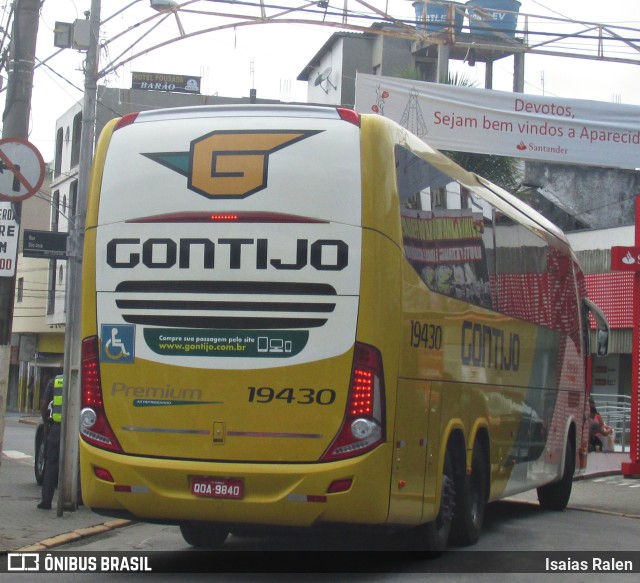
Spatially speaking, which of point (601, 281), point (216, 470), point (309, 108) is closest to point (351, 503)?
point (216, 470)

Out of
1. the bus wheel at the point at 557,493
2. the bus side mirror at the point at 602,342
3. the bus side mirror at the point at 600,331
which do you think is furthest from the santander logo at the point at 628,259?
the bus wheel at the point at 557,493

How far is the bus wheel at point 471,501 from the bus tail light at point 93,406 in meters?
3.52

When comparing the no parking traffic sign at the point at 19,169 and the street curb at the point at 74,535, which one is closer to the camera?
the street curb at the point at 74,535

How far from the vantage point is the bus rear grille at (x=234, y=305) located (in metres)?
8.44

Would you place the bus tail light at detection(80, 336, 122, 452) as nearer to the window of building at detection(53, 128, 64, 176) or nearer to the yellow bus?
the yellow bus

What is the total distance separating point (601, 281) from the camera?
30.4 metres

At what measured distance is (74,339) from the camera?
499 inches

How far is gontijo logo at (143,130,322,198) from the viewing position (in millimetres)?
8688

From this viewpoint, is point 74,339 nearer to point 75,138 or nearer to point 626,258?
point 626,258

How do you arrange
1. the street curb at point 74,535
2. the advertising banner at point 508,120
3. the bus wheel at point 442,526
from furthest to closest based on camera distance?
the advertising banner at point 508,120
the street curb at point 74,535
the bus wheel at point 442,526

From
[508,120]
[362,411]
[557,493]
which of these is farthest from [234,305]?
[508,120]

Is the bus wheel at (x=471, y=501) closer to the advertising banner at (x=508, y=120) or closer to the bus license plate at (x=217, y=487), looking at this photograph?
the bus license plate at (x=217, y=487)

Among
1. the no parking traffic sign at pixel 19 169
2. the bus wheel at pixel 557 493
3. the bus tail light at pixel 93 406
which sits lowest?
the bus wheel at pixel 557 493

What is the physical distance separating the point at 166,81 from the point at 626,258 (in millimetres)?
41982
